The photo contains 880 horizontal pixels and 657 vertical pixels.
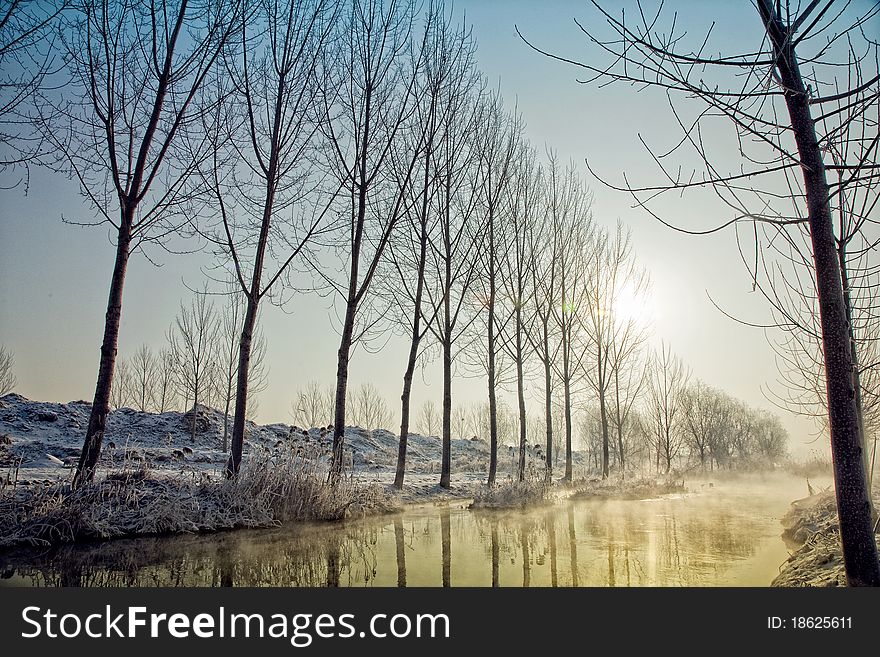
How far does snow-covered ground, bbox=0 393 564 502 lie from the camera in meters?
9.76

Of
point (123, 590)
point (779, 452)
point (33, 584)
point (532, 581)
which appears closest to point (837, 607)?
point (532, 581)

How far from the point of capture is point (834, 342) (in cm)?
235

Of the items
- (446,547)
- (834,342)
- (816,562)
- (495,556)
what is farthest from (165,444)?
(834,342)

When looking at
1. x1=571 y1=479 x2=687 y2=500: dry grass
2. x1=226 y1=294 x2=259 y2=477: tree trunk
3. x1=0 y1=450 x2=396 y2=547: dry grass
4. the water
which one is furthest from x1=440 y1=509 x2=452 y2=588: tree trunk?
x1=571 y1=479 x2=687 y2=500: dry grass

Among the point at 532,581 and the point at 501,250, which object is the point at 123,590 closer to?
the point at 532,581

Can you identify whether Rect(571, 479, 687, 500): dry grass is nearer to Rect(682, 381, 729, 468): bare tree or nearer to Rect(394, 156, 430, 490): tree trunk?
Rect(394, 156, 430, 490): tree trunk

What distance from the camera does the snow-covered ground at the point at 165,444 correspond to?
32.0 ft

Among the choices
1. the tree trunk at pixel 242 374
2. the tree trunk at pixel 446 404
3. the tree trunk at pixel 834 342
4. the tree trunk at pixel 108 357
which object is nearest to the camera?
the tree trunk at pixel 834 342

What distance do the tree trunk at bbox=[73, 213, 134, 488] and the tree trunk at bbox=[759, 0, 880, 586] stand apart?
6621 mm

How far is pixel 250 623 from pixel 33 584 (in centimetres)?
199

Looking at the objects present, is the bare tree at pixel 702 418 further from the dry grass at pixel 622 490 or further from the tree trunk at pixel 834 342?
the tree trunk at pixel 834 342

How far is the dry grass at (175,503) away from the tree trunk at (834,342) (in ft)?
18.5

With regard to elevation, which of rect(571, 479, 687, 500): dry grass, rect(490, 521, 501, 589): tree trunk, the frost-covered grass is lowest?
rect(571, 479, 687, 500): dry grass

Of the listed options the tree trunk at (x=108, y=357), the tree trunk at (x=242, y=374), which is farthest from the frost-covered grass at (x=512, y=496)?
the tree trunk at (x=108, y=357)
